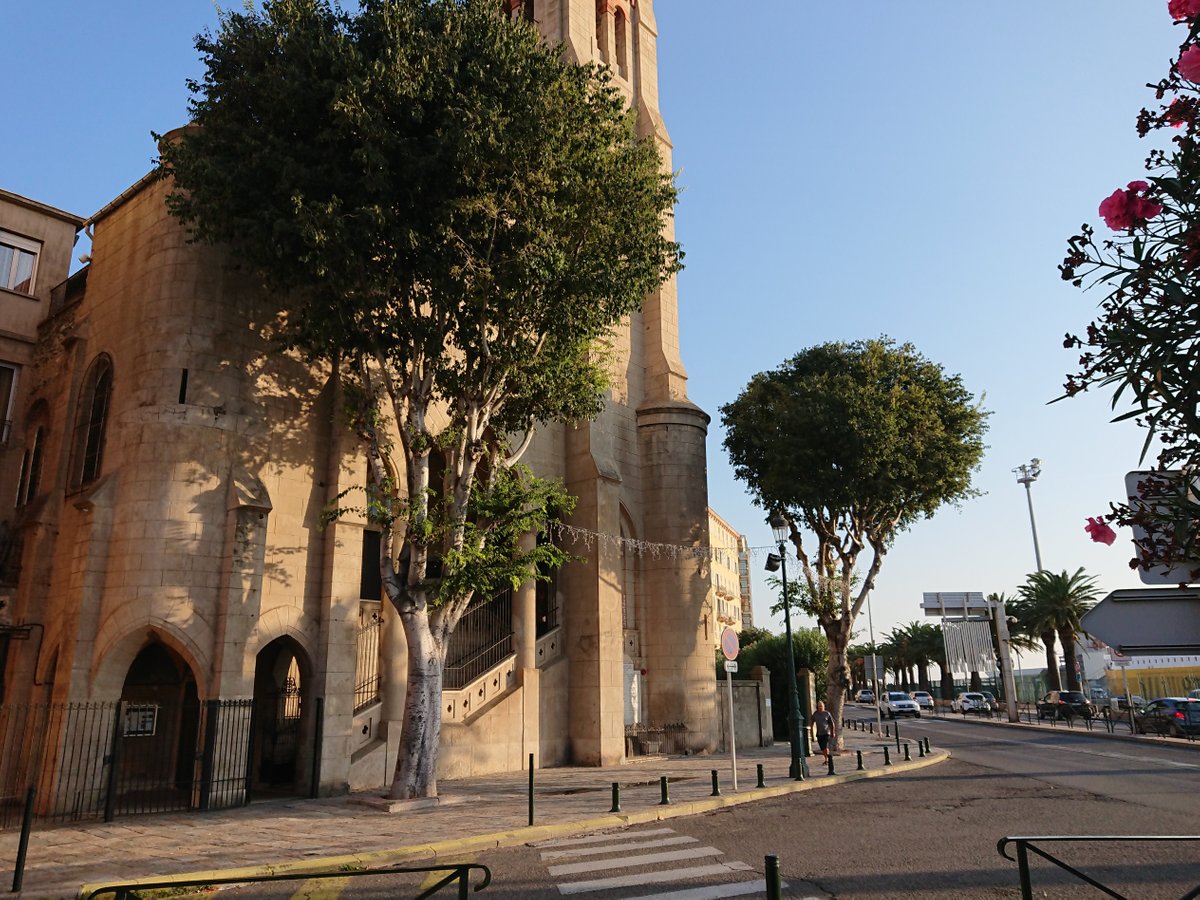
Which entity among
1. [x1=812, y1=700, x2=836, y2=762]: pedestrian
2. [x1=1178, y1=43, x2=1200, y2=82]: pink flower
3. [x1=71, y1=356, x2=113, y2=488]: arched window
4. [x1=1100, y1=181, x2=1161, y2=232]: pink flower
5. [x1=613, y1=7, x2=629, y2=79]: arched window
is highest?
[x1=613, y1=7, x2=629, y2=79]: arched window

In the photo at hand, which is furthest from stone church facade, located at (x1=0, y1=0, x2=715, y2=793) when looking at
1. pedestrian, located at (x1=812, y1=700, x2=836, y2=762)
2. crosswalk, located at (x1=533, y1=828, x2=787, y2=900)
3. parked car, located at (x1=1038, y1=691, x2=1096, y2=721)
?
parked car, located at (x1=1038, y1=691, x2=1096, y2=721)

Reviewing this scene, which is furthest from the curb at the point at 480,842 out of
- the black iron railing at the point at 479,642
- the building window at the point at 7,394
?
the building window at the point at 7,394

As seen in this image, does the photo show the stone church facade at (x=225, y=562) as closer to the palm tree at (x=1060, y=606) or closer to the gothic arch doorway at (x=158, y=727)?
the gothic arch doorway at (x=158, y=727)

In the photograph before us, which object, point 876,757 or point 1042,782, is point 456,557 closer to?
point 1042,782

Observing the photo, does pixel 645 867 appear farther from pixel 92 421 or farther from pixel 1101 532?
pixel 92 421

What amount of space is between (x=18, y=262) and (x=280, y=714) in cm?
1392

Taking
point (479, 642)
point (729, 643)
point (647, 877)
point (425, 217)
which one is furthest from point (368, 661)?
point (647, 877)

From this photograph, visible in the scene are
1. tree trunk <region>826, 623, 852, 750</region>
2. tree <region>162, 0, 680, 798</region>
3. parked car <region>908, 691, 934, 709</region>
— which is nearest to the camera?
tree <region>162, 0, 680, 798</region>

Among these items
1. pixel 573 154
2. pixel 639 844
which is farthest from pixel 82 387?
Result: pixel 639 844

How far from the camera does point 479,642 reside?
23984 mm

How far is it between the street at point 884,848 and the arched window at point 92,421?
12713mm

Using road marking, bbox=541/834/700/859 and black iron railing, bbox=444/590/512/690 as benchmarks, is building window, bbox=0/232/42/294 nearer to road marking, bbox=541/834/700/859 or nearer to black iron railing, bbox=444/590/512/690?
black iron railing, bbox=444/590/512/690

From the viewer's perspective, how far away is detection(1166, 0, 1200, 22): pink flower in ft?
13.2

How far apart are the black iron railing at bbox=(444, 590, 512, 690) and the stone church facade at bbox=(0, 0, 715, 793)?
0.26 feet
